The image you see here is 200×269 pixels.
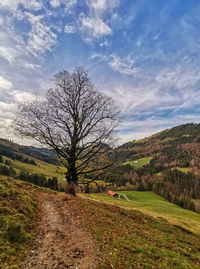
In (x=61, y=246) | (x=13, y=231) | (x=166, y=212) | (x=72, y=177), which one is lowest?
(x=166, y=212)

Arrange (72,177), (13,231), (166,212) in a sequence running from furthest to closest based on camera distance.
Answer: (166,212), (72,177), (13,231)

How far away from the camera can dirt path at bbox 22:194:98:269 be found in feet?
17.9

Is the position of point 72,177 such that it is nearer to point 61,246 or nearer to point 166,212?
point 61,246

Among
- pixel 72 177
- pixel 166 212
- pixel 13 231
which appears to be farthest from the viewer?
pixel 166 212

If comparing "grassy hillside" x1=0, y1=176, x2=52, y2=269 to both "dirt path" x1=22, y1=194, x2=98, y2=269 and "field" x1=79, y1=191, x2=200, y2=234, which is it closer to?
"dirt path" x1=22, y1=194, x2=98, y2=269

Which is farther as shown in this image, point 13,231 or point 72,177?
point 72,177

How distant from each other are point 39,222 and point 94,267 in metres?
5.29

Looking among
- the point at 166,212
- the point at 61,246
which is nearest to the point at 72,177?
the point at 61,246

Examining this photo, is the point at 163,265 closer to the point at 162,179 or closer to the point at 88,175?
the point at 88,175

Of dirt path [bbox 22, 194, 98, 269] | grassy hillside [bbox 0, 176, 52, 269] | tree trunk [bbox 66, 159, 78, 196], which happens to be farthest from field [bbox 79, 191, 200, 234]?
grassy hillside [bbox 0, 176, 52, 269]

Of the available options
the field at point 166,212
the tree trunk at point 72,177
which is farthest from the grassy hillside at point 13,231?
the field at point 166,212

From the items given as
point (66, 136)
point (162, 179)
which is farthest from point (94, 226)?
point (162, 179)

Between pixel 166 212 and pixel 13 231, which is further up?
pixel 13 231

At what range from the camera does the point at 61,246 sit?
661 cm
